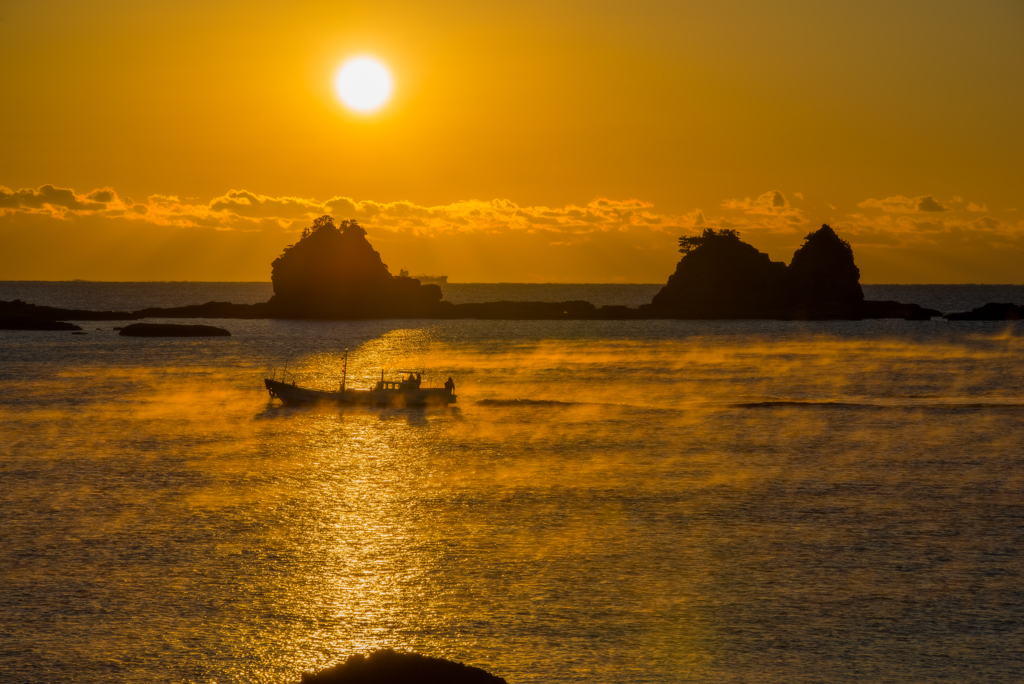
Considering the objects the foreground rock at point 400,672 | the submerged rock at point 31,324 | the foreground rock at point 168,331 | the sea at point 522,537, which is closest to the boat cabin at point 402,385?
the sea at point 522,537

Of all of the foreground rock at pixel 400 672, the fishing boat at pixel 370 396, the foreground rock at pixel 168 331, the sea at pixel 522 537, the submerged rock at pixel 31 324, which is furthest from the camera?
the submerged rock at pixel 31 324

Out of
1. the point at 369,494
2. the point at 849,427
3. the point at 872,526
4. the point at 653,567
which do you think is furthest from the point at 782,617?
the point at 849,427

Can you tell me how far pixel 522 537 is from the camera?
32.8 metres

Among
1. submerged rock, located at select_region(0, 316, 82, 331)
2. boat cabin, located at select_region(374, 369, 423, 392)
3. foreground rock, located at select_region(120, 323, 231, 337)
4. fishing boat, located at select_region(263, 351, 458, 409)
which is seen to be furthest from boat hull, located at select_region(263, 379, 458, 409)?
submerged rock, located at select_region(0, 316, 82, 331)

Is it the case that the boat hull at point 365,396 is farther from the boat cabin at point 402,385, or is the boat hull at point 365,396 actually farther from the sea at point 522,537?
the sea at point 522,537

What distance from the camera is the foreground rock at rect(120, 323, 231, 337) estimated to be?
496ft

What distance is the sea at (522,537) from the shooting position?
22.8 metres

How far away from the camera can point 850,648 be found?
75.3ft

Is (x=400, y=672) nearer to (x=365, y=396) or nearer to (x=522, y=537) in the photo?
(x=522, y=537)

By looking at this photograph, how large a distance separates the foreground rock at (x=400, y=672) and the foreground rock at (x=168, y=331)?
144m

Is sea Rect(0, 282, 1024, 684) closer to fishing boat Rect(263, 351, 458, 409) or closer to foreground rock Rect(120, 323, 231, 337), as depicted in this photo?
fishing boat Rect(263, 351, 458, 409)

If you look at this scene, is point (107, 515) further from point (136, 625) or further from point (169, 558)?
point (136, 625)

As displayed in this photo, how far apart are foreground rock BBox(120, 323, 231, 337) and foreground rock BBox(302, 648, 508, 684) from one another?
5650 inches

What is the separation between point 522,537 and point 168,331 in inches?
5178
